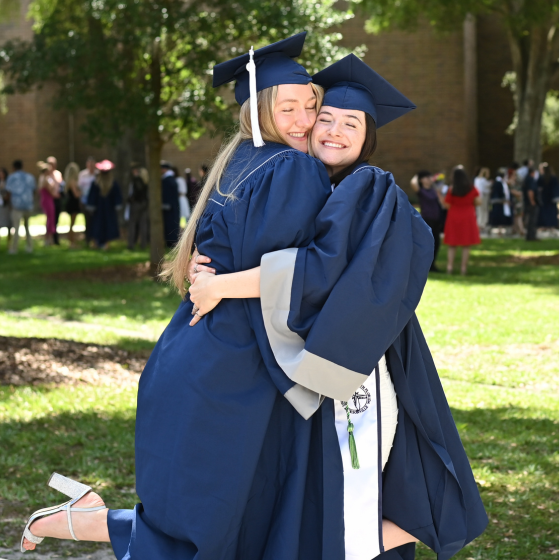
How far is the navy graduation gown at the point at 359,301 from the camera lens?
236cm

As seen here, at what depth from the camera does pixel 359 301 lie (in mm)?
2336

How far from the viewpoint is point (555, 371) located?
7.27 meters

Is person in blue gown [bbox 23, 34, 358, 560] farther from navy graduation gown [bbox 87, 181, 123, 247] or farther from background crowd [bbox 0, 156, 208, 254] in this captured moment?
navy graduation gown [bbox 87, 181, 123, 247]

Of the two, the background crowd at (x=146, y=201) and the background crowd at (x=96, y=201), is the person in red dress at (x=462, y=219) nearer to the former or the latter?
the background crowd at (x=146, y=201)

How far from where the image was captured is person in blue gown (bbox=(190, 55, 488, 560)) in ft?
7.75

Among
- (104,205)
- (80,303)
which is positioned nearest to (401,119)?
(104,205)

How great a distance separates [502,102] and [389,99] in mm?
29621

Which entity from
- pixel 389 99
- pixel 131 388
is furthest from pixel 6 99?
pixel 389 99

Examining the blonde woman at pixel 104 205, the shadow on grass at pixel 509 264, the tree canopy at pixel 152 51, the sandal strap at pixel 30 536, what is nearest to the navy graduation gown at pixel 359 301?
the sandal strap at pixel 30 536

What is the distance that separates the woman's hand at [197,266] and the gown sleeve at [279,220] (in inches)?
5.1

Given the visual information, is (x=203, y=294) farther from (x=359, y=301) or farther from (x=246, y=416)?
(x=359, y=301)

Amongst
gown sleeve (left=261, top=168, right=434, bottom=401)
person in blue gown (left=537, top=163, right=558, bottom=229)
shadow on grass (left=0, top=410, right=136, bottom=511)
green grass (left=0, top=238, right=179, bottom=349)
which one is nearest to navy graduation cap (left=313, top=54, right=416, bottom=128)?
gown sleeve (left=261, top=168, right=434, bottom=401)

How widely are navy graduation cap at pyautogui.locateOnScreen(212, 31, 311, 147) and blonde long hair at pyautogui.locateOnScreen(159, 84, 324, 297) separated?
0.04m

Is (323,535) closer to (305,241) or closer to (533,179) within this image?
(305,241)
